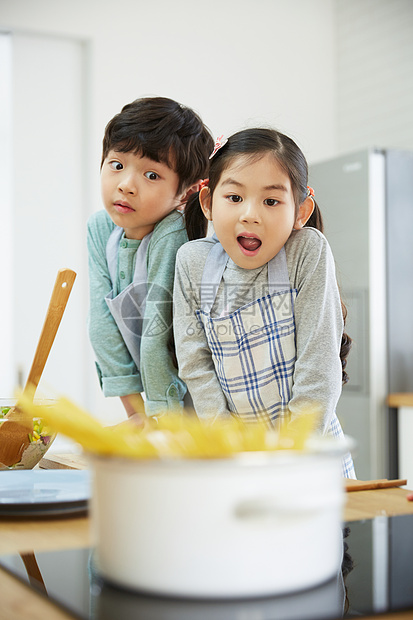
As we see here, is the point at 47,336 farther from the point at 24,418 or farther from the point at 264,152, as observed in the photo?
the point at 264,152

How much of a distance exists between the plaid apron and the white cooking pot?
71 centimetres

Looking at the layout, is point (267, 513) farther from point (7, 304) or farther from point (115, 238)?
point (7, 304)

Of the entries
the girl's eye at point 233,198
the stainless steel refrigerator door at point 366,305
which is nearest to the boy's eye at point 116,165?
the girl's eye at point 233,198

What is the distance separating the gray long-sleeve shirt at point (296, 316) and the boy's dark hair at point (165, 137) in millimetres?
128

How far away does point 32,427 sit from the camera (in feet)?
2.96

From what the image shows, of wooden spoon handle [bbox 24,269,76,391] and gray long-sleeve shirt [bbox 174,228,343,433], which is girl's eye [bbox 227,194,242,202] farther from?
wooden spoon handle [bbox 24,269,76,391]

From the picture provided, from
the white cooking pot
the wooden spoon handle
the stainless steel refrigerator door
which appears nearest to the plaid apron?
the wooden spoon handle

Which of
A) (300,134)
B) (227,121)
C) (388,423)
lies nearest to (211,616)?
(388,423)

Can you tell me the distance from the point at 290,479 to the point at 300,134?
2.90m

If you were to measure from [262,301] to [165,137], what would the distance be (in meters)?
0.32

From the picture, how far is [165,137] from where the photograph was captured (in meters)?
1.22

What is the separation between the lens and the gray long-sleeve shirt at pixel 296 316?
1098 mm

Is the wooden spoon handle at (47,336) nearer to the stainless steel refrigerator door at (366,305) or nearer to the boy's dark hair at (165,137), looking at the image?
the boy's dark hair at (165,137)

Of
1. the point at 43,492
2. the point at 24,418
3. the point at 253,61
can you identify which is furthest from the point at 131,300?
the point at 253,61
